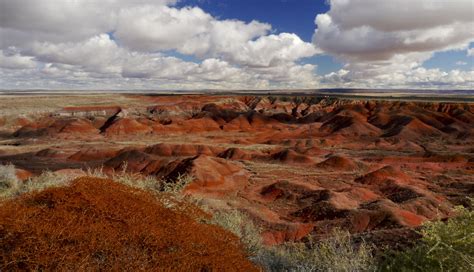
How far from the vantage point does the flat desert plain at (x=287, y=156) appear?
32531 millimetres

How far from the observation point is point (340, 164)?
55375mm

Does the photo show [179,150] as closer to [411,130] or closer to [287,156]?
[287,156]

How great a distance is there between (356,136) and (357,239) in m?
74.8

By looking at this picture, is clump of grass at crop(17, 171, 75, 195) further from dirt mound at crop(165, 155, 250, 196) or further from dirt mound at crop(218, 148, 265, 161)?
dirt mound at crop(218, 148, 265, 161)

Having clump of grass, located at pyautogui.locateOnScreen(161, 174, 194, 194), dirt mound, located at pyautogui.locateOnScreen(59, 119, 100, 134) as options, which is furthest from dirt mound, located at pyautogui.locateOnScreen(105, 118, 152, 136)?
clump of grass, located at pyautogui.locateOnScreen(161, 174, 194, 194)

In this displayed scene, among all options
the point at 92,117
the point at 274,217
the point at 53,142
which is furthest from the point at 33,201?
the point at 92,117

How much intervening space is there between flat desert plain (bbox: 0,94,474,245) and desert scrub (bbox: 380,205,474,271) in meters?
4.65

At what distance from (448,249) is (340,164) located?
49.5m

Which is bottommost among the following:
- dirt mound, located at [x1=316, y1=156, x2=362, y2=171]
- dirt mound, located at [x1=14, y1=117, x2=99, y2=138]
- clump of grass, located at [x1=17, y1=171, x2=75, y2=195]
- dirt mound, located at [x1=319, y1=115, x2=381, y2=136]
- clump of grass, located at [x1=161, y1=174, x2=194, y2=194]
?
dirt mound, located at [x1=14, y1=117, x2=99, y2=138]

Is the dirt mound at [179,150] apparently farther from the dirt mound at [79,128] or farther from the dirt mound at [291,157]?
the dirt mound at [79,128]

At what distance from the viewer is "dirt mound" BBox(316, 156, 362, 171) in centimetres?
5495

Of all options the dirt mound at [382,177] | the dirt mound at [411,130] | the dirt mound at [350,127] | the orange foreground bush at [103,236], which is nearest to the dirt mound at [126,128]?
the dirt mound at [350,127]

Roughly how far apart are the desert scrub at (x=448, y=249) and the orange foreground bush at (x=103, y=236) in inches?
141

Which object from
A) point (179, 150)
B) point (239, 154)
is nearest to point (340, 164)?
point (239, 154)
